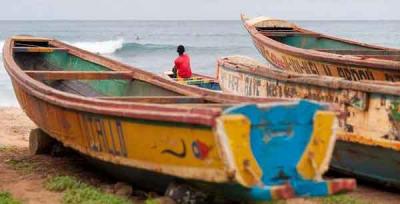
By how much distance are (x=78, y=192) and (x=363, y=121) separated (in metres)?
3.06

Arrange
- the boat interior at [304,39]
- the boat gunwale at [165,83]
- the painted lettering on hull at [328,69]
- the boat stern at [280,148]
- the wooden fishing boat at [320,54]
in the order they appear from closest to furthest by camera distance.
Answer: the boat stern at [280,148] → the boat gunwale at [165,83] → the painted lettering on hull at [328,69] → the wooden fishing boat at [320,54] → the boat interior at [304,39]

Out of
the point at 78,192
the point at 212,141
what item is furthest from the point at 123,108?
the point at 78,192

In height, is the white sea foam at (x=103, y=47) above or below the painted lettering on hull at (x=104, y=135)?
below

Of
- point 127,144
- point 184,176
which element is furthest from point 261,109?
point 127,144

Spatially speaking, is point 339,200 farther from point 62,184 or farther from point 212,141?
point 62,184

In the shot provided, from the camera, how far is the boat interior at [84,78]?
6434 millimetres

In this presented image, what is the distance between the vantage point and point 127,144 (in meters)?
5.08

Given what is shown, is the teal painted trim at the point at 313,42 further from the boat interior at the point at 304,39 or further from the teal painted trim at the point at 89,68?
the teal painted trim at the point at 89,68

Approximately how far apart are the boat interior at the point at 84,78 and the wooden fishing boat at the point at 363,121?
1701mm

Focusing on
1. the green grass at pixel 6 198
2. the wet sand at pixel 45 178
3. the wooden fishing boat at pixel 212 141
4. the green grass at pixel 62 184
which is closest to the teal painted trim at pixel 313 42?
the wet sand at pixel 45 178

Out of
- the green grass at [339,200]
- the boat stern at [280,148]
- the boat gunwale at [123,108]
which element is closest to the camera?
the boat stern at [280,148]

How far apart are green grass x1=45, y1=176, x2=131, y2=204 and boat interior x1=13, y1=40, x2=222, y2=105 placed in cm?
93

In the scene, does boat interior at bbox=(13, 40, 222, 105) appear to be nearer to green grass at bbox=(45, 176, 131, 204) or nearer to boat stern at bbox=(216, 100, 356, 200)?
green grass at bbox=(45, 176, 131, 204)

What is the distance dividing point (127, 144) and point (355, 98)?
8.95 feet
